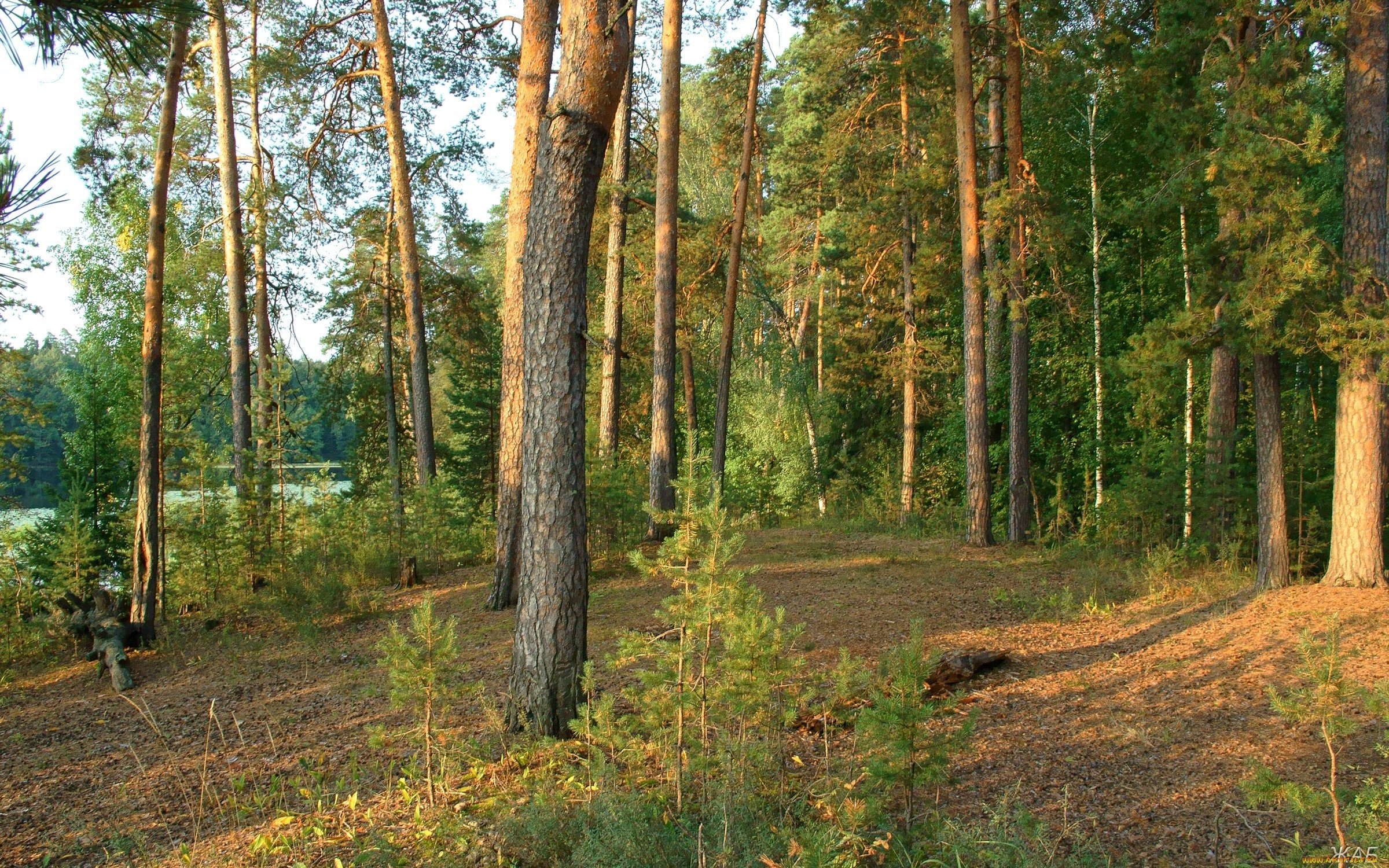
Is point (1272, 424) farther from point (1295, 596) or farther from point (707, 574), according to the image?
point (707, 574)

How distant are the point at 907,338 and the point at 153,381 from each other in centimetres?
1431

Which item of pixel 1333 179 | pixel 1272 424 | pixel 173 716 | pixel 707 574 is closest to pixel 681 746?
pixel 707 574

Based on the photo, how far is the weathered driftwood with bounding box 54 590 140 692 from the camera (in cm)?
777

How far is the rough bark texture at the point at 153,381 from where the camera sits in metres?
8.56

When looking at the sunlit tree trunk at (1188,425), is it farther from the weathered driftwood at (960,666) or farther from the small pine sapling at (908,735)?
the small pine sapling at (908,735)

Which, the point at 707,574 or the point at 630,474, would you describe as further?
the point at 630,474

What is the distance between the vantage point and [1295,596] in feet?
26.5

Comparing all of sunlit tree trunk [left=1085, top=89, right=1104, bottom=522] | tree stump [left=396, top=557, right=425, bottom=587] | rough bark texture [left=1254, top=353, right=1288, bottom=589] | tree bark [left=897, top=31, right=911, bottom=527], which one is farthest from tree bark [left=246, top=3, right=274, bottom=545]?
sunlit tree trunk [left=1085, top=89, right=1104, bottom=522]

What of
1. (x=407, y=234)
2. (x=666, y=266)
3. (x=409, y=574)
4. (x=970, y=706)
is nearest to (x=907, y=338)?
(x=666, y=266)

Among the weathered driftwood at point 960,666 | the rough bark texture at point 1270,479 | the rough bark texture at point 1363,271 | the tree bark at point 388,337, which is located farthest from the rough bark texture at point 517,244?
the tree bark at point 388,337

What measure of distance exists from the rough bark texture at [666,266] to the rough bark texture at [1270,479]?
295 inches

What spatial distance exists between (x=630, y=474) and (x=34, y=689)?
6.61 metres

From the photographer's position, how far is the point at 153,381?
339 inches

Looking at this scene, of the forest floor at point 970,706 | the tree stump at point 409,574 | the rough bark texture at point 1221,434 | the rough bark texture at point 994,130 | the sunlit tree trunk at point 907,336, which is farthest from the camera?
the sunlit tree trunk at point 907,336
